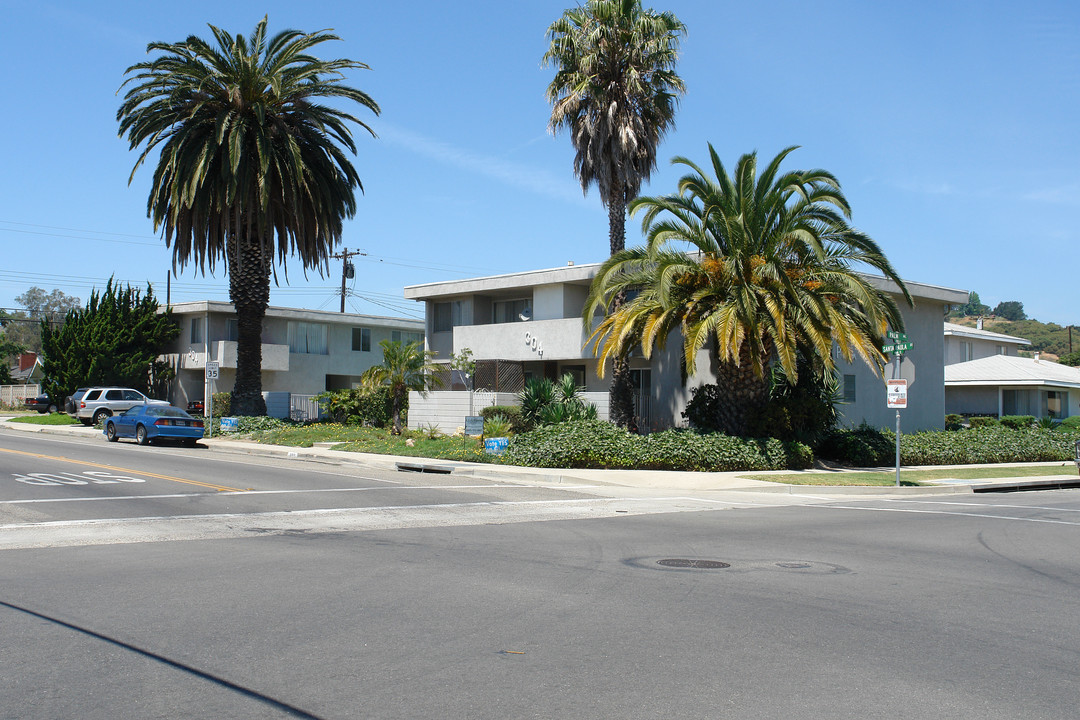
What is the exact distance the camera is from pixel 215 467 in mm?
22109

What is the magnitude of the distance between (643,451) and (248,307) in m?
18.5

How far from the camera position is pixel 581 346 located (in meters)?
31.4

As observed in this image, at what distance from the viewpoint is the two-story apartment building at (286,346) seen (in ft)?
159

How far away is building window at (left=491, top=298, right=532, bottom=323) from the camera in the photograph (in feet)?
117

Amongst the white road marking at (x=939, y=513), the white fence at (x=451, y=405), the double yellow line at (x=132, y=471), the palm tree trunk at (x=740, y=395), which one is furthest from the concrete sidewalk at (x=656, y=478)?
the white fence at (x=451, y=405)

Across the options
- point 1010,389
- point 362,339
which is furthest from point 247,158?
point 1010,389

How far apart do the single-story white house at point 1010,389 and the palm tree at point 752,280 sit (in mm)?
19790

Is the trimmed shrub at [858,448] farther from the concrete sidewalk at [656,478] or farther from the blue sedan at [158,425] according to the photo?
the blue sedan at [158,425]

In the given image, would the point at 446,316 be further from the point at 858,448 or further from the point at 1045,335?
the point at 1045,335

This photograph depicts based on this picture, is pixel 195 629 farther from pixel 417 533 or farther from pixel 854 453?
pixel 854 453

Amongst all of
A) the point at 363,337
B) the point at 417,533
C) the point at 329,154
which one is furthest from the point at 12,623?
the point at 363,337

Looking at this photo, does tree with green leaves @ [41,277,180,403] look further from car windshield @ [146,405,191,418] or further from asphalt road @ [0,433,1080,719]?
asphalt road @ [0,433,1080,719]

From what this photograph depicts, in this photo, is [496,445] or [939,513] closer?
[939,513]

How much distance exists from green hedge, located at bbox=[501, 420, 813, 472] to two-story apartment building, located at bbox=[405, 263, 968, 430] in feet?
20.0
